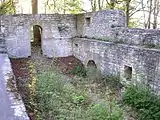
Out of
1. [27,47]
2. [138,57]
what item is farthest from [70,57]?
[138,57]

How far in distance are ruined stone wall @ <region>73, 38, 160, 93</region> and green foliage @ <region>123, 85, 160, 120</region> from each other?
15.2 inches

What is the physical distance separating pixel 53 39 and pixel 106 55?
4.64 meters

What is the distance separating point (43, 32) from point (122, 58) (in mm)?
6286

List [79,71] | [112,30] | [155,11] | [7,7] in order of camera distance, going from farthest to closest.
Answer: [7,7]
[155,11]
[79,71]
[112,30]

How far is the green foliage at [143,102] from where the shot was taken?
366 inches

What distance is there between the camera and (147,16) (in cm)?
2270

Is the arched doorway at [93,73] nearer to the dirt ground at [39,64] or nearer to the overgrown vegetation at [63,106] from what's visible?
the dirt ground at [39,64]

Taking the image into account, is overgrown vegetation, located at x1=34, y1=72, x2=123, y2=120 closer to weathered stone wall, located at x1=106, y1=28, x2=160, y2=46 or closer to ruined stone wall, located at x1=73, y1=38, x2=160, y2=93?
ruined stone wall, located at x1=73, y1=38, x2=160, y2=93


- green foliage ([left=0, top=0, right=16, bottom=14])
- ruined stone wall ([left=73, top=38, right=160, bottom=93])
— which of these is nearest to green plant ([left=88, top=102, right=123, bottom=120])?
ruined stone wall ([left=73, top=38, right=160, bottom=93])

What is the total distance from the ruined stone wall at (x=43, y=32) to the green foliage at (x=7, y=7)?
6.73 meters

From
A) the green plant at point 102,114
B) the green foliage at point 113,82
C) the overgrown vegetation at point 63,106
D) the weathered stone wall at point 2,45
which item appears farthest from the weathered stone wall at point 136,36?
the weathered stone wall at point 2,45

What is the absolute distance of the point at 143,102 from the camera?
9.84 metres

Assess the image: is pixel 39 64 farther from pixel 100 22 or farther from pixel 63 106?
pixel 63 106

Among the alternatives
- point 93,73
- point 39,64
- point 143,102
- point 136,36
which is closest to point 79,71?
point 93,73
